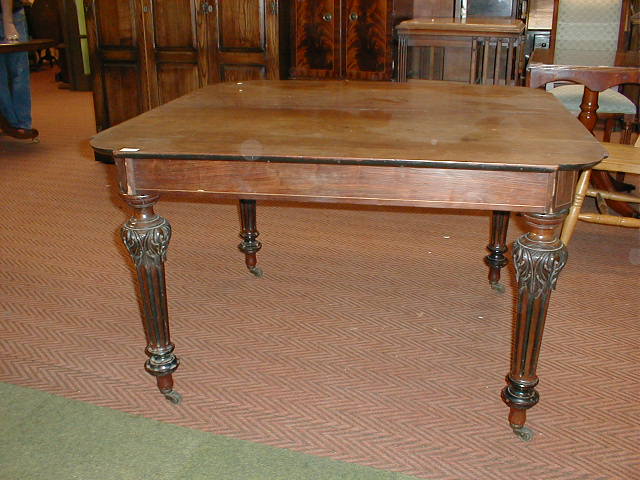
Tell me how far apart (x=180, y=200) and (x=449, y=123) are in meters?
2.29

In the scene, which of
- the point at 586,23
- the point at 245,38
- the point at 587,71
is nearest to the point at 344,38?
the point at 245,38

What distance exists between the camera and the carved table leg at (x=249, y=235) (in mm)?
2605

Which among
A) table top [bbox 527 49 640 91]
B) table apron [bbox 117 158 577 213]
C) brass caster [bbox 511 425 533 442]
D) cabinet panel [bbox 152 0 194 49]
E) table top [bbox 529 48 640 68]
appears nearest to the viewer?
table apron [bbox 117 158 577 213]

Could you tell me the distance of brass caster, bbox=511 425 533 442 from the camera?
1.74 m

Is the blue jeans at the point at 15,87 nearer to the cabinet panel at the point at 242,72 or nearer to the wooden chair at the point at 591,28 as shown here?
the cabinet panel at the point at 242,72

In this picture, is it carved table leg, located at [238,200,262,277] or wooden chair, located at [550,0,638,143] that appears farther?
wooden chair, located at [550,0,638,143]

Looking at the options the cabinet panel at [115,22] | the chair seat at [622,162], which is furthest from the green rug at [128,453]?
the cabinet panel at [115,22]

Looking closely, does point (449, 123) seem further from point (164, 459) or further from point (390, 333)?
point (164, 459)

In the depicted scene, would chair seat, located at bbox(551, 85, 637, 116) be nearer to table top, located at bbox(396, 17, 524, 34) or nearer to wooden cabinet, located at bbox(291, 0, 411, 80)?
table top, located at bbox(396, 17, 524, 34)

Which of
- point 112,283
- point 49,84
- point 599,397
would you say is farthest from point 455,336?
point 49,84

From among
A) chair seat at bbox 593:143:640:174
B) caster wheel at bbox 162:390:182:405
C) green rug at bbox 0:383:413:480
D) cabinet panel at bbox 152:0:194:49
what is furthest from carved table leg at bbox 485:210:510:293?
cabinet panel at bbox 152:0:194:49

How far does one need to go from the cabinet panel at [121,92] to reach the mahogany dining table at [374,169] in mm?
2872

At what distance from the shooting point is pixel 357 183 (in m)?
1.54

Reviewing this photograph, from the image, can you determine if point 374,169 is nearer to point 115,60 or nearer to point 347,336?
point 347,336
